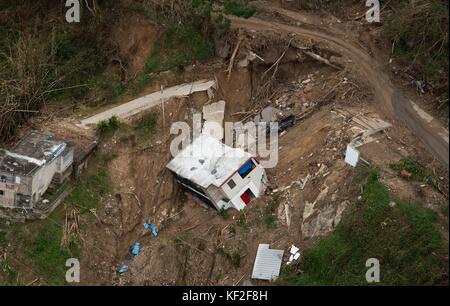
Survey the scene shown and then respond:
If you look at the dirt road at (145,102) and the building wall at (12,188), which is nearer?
the building wall at (12,188)

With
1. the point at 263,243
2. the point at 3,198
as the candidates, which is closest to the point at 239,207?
the point at 263,243

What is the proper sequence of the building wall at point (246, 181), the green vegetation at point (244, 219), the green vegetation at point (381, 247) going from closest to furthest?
the green vegetation at point (381, 247)
the green vegetation at point (244, 219)
the building wall at point (246, 181)

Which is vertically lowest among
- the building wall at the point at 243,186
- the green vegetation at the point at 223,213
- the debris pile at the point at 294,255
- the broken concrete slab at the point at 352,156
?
the debris pile at the point at 294,255

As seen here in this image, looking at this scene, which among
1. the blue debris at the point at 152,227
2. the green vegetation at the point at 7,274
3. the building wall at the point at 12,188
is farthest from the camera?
the blue debris at the point at 152,227

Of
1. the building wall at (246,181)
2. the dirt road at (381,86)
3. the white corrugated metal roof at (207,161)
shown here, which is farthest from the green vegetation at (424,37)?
the white corrugated metal roof at (207,161)

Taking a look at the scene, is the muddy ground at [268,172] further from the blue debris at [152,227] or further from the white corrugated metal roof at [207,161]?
the white corrugated metal roof at [207,161]

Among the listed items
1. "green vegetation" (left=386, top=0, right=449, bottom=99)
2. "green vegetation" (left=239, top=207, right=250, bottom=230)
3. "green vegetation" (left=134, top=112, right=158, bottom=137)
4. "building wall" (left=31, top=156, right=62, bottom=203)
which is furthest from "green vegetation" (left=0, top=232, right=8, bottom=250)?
"green vegetation" (left=386, top=0, right=449, bottom=99)

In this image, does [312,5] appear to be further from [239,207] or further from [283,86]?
[239,207]
